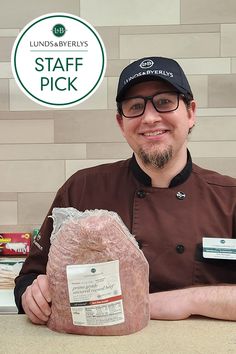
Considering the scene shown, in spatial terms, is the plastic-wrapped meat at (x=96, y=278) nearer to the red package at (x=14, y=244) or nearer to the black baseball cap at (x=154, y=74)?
the black baseball cap at (x=154, y=74)

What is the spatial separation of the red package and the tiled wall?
0.15 feet

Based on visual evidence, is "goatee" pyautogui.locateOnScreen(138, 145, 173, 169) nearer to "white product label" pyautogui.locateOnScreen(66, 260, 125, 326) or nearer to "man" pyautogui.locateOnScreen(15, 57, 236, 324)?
"man" pyautogui.locateOnScreen(15, 57, 236, 324)

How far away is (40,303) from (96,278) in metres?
0.16

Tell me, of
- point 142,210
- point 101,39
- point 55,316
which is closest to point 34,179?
point 101,39

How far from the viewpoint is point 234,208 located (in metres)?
1.16

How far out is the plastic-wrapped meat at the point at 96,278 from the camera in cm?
69

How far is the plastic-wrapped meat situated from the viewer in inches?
27.1

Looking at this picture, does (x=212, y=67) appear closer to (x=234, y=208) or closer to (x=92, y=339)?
(x=234, y=208)

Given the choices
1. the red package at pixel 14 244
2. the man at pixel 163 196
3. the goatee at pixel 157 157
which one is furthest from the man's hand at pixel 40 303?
the red package at pixel 14 244

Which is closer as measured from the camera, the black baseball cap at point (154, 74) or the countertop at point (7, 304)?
the black baseball cap at point (154, 74)

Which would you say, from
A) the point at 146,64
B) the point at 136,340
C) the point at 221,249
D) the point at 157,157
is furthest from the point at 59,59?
the point at 136,340

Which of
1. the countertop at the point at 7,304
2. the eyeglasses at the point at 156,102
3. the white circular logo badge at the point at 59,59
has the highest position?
the white circular logo badge at the point at 59,59

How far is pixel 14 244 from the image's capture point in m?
1.84

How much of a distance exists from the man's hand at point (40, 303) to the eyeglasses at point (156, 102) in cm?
52
